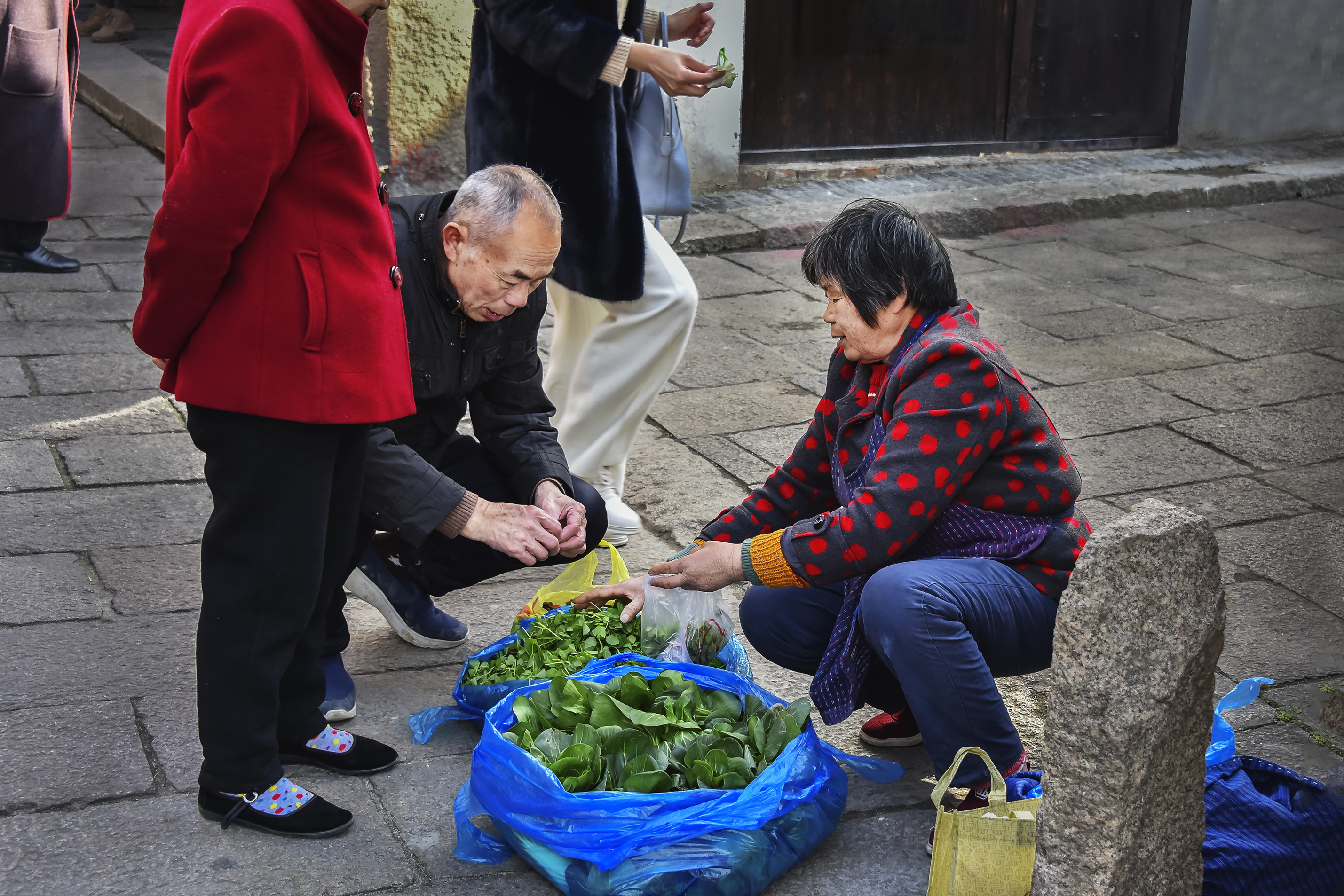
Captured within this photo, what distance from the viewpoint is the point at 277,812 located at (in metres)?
2.30

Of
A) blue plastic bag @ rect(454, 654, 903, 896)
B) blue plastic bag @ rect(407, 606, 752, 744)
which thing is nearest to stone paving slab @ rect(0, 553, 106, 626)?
blue plastic bag @ rect(407, 606, 752, 744)

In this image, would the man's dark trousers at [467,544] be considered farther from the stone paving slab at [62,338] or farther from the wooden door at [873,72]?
the wooden door at [873,72]

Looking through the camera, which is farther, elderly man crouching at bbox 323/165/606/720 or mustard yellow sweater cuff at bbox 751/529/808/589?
elderly man crouching at bbox 323/165/606/720

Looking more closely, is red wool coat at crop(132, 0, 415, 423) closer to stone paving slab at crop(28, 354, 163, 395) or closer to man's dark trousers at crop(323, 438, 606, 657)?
man's dark trousers at crop(323, 438, 606, 657)

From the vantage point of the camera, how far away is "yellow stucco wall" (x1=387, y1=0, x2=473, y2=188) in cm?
639

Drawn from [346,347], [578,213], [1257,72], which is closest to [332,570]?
[346,347]

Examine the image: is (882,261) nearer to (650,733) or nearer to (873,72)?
(650,733)

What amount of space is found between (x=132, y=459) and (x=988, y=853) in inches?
117

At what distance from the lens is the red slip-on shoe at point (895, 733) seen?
2.70 meters

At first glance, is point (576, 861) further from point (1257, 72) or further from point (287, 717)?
point (1257, 72)

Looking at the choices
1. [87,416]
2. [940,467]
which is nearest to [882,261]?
[940,467]

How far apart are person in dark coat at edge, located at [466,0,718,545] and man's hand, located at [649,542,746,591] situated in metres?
1.07

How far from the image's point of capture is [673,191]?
12.0 feet

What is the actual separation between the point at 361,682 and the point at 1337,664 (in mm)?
2187
